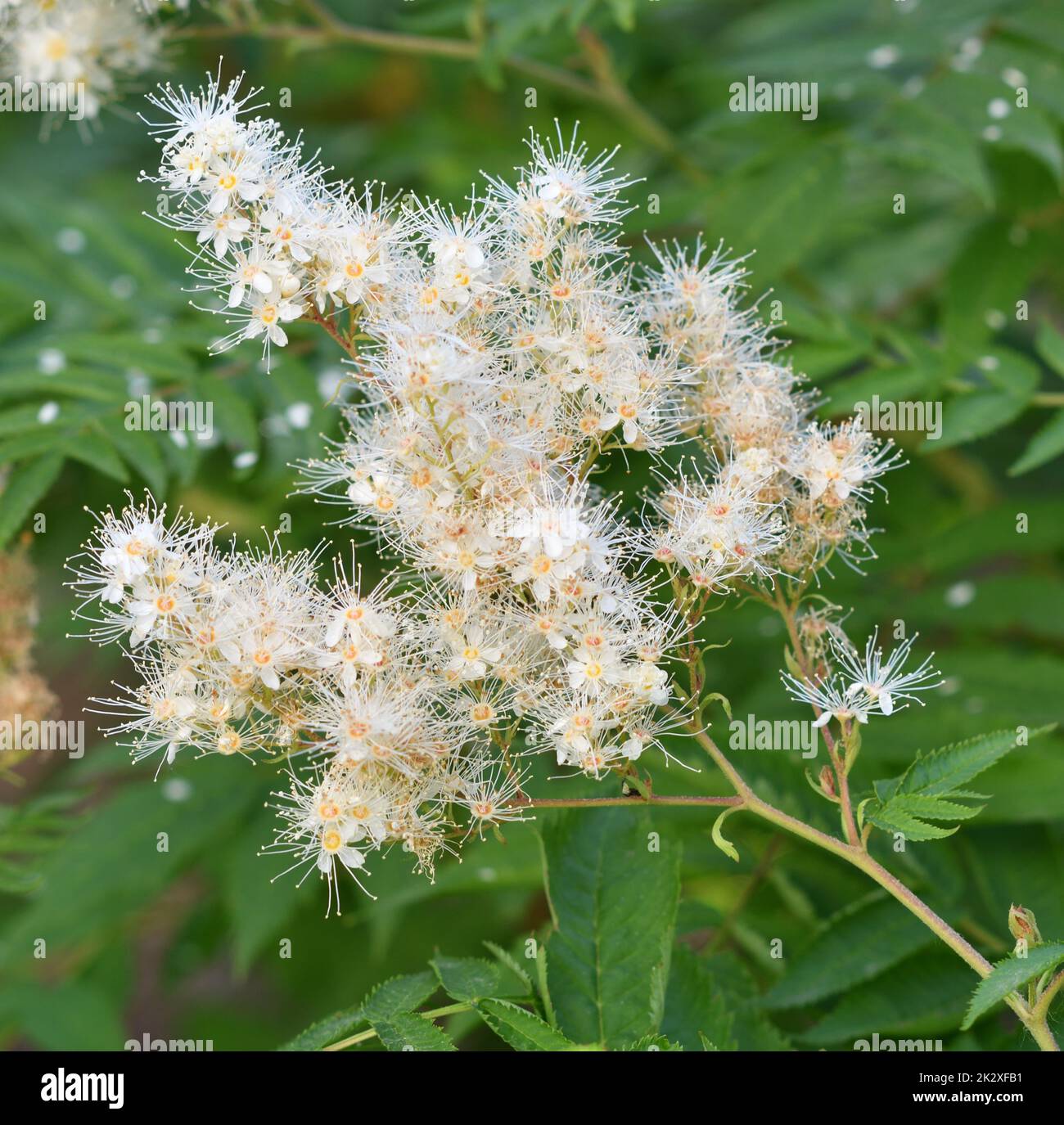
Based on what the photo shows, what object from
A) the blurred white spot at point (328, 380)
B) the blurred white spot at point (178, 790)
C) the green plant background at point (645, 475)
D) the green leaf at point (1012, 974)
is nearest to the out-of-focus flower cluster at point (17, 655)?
the green plant background at point (645, 475)

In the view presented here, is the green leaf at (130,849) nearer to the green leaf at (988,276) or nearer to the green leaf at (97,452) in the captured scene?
the green leaf at (97,452)

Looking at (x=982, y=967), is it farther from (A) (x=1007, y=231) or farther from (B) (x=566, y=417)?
(A) (x=1007, y=231)

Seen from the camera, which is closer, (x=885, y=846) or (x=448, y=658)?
(x=448, y=658)

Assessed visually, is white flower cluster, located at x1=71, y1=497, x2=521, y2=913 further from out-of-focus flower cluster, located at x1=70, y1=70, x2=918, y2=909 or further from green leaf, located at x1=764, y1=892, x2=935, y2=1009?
green leaf, located at x1=764, y1=892, x2=935, y2=1009

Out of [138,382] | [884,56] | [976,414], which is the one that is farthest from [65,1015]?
[884,56]

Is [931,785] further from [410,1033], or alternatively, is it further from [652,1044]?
[410,1033]

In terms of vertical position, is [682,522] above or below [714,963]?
above

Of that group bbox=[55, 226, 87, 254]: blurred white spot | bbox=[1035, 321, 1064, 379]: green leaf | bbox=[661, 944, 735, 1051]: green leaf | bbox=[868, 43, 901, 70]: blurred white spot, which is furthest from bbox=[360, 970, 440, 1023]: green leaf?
bbox=[868, 43, 901, 70]: blurred white spot

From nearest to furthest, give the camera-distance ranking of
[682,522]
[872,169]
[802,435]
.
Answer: [682,522], [802,435], [872,169]

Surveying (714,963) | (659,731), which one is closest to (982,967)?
(659,731)
